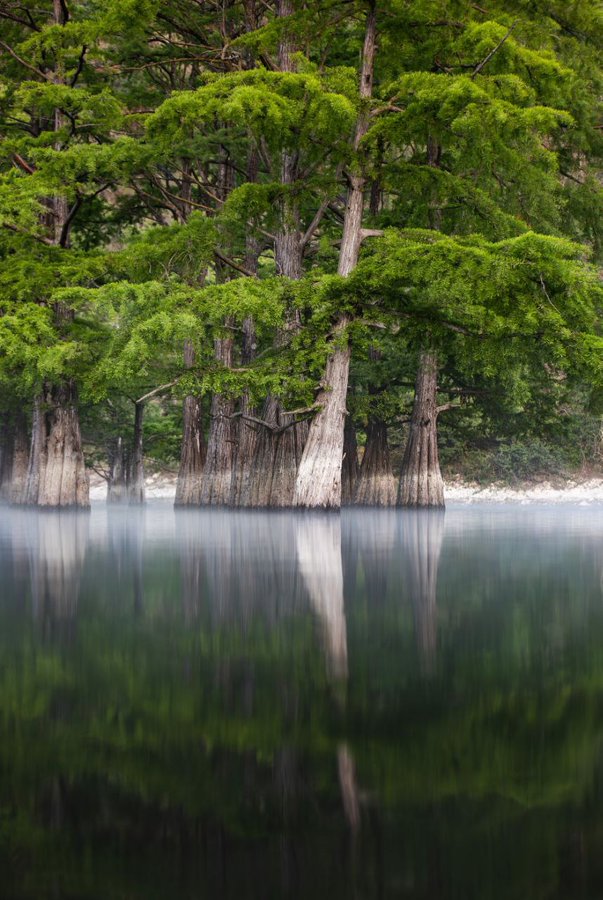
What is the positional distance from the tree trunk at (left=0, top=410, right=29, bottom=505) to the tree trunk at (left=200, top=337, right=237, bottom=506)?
11990 mm

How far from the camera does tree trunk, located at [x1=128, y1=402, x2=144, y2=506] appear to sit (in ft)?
137

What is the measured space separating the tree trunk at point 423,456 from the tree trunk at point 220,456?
5.07 m

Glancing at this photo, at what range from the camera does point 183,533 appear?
57.9 ft

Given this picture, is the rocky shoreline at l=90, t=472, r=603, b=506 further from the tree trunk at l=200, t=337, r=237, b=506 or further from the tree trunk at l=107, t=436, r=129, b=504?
the tree trunk at l=200, t=337, r=237, b=506

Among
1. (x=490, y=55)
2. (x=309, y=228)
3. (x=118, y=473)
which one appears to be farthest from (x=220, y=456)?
(x=118, y=473)

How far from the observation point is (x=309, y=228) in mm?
27016

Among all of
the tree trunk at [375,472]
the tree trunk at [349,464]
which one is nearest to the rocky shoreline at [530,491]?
the tree trunk at [349,464]

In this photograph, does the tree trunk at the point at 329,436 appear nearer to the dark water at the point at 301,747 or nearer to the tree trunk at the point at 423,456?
the tree trunk at the point at 423,456

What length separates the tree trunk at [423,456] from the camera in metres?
30.7

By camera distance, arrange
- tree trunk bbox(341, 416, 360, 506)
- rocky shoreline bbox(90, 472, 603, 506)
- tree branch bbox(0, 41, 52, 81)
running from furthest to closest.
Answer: rocky shoreline bbox(90, 472, 603, 506), tree trunk bbox(341, 416, 360, 506), tree branch bbox(0, 41, 52, 81)

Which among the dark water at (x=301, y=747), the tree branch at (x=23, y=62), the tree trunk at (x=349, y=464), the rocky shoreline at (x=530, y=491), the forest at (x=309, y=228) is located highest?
the tree branch at (x=23, y=62)

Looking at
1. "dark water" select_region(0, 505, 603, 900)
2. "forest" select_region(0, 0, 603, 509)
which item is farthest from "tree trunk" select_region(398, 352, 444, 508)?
"dark water" select_region(0, 505, 603, 900)

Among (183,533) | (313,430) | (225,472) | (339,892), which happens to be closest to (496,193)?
(313,430)

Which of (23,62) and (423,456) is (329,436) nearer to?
(423,456)
